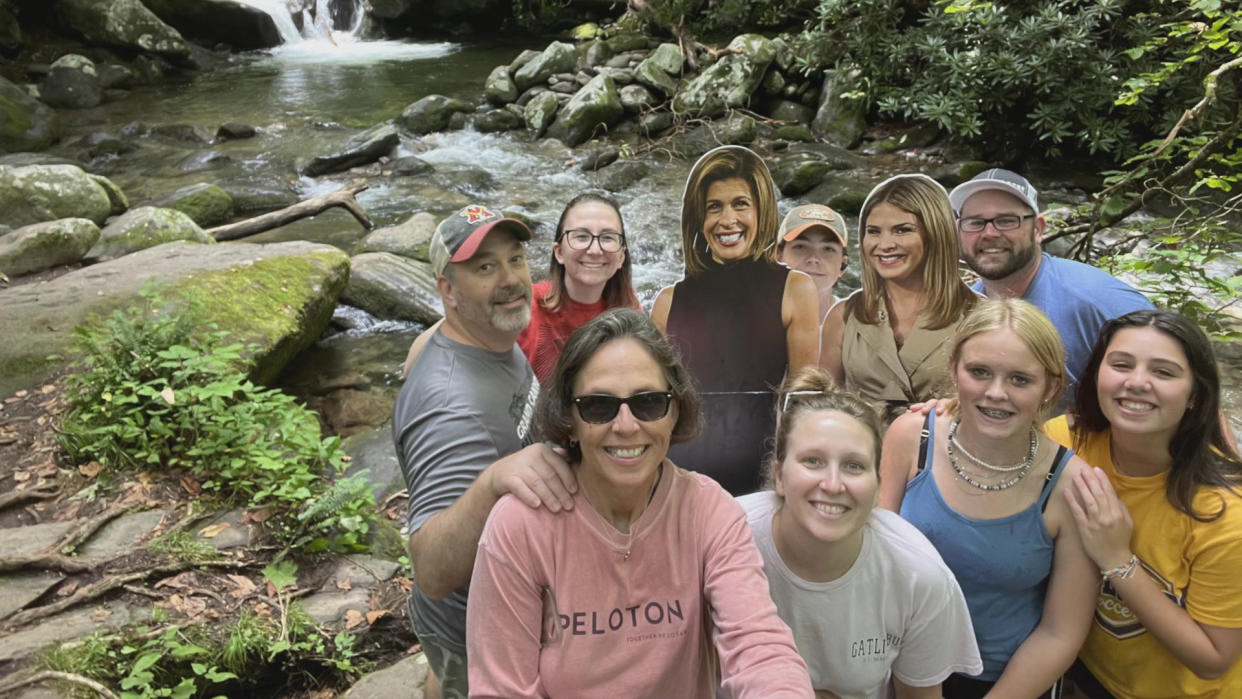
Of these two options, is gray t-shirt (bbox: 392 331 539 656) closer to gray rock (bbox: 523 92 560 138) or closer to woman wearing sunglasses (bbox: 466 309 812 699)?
woman wearing sunglasses (bbox: 466 309 812 699)

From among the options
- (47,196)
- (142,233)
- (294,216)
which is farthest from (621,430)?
(47,196)

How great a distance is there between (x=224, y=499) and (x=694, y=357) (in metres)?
2.66

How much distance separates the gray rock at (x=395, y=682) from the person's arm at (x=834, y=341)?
189 cm

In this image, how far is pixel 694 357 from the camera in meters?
2.86

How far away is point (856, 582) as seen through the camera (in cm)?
210

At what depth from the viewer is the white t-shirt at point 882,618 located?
208cm

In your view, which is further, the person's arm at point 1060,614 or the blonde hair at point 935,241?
the blonde hair at point 935,241

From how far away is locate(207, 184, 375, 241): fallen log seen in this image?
841cm

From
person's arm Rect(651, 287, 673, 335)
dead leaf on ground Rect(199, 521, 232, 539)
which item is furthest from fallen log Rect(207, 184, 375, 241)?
person's arm Rect(651, 287, 673, 335)

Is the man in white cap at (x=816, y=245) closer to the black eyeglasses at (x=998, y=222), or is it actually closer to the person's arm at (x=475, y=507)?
the black eyeglasses at (x=998, y=222)

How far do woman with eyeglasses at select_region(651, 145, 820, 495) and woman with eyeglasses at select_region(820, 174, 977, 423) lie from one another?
220mm

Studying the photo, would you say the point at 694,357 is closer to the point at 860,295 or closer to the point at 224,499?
the point at 860,295

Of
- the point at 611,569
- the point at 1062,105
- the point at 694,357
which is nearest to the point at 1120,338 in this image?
the point at 694,357

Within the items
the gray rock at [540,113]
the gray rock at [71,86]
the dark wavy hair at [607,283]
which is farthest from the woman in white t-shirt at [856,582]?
the gray rock at [71,86]
